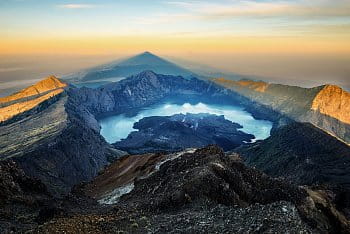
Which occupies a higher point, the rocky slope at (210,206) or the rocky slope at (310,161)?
the rocky slope at (210,206)

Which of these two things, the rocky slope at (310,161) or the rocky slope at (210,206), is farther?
the rocky slope at (310,161)

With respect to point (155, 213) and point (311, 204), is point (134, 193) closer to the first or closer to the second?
point (155, 213)

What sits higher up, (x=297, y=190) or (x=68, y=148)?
(x=297, y=190)

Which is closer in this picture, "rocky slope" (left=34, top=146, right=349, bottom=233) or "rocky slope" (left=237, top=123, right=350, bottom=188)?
"rocky slope" (left=34, top=146, right=349, bottom=233)

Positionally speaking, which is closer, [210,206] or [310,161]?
[210,206]

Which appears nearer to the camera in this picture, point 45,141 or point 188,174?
point 188,174

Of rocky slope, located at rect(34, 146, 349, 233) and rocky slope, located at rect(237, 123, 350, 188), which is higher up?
rocky slope, located at rect(34, 146, 349, 233)

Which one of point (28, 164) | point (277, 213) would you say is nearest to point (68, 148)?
point (28, 164)

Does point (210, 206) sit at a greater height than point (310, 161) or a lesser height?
greater
